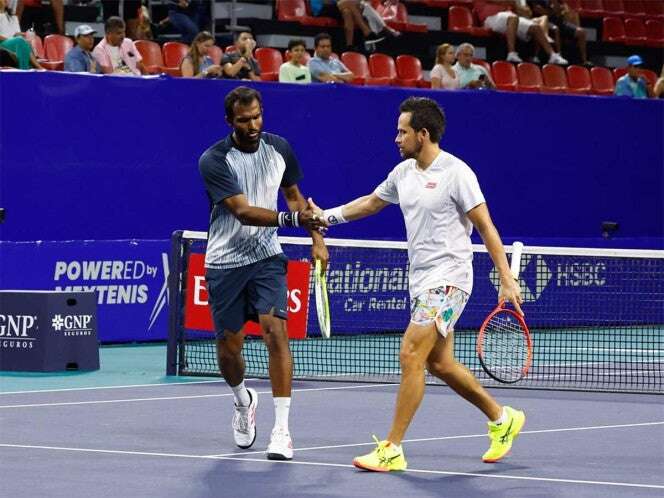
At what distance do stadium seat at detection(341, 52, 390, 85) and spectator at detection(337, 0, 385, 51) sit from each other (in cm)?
101

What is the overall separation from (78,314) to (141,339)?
241cm

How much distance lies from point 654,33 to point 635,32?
13.0 inches

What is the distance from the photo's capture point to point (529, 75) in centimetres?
2203

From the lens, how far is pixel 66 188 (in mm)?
15562

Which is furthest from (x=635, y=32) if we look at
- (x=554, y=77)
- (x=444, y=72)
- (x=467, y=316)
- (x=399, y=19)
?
(x=467, y=316)

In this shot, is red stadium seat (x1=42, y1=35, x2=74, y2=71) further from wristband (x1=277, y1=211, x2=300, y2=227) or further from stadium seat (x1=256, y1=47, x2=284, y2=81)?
wristband (x1=277, y1=211, x2=300, y2=227)

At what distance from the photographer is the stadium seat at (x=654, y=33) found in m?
26.1

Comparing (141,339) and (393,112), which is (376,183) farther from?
(141,339)

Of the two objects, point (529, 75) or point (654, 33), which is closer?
point (529, 75)

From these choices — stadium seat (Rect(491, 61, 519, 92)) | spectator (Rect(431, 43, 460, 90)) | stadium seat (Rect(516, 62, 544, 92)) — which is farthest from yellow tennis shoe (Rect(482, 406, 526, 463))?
stadium seat (Rect(516, 62, 544, 92))

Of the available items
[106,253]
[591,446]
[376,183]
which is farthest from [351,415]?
[376,183]

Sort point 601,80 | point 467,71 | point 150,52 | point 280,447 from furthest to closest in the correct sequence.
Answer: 1. point 601,80
2. point 467,71
3. point 150,52
4. point 280,447

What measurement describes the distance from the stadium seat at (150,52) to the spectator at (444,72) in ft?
10.8

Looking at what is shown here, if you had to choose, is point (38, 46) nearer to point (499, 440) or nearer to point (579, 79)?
point (579, 79)
